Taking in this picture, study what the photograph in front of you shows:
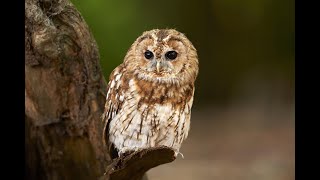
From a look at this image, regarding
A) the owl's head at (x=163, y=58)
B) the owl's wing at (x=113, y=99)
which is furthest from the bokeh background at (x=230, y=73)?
the owl's head at (x=163, y=58)

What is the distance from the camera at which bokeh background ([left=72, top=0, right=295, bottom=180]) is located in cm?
246

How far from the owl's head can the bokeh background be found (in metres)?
0.18

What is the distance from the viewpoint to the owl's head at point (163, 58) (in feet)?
6.29

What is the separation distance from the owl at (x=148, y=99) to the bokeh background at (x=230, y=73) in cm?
14

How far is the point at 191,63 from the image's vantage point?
2.07m

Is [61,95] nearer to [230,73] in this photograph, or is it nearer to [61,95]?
[61,95]

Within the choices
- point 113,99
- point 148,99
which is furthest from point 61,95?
point 148,99

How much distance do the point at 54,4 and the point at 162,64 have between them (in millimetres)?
455

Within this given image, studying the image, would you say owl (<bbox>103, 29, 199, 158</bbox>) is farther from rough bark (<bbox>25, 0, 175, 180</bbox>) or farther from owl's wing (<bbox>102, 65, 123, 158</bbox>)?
rough bark (<bbox>25, 0, 175, 180</bbox>)

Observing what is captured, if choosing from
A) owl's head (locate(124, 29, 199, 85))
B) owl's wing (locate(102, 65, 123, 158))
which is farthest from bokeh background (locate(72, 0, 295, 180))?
owl's head (locate(124, 29, 199, 85))

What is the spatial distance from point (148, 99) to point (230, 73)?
1263 millimetres

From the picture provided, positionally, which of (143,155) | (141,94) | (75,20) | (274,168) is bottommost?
(274,168)
